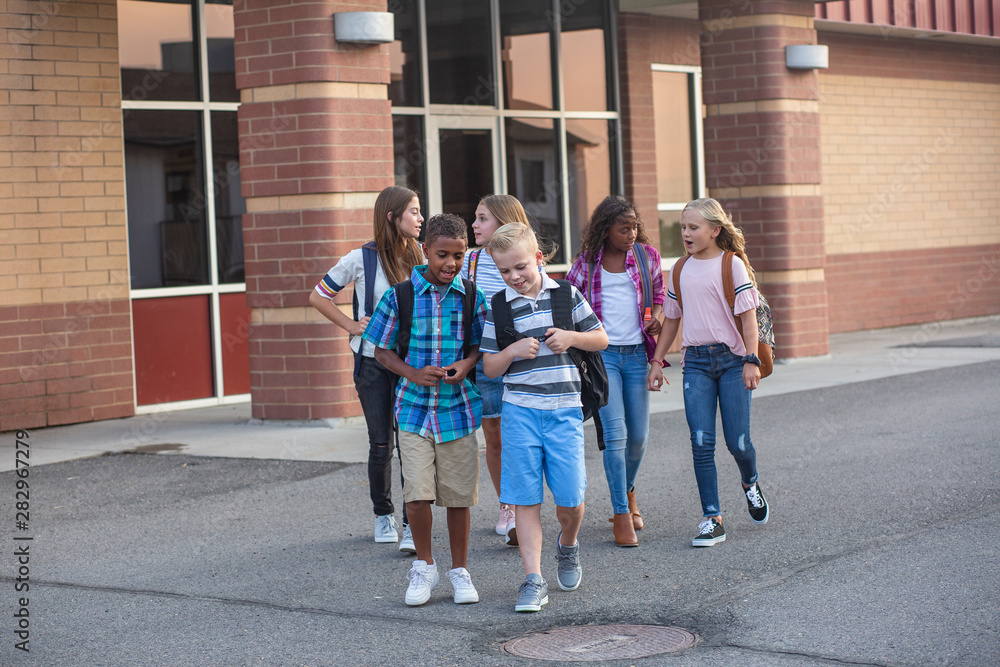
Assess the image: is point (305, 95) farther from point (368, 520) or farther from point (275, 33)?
point (368, 520)

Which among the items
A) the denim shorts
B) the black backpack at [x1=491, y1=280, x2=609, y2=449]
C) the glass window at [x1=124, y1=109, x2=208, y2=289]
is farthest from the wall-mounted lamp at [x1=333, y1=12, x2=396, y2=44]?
the black backpack at [x1=491, y1=280, x2=609, y2=449]

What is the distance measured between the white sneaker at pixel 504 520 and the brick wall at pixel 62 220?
6005 millimetres

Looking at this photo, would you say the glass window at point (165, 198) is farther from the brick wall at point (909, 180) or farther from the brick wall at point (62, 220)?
the brick wall at point (909, 180)

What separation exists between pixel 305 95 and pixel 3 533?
489 centimetres

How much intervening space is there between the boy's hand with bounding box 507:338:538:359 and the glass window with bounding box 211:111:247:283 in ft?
25.3

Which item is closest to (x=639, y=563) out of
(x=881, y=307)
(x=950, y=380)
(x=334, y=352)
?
(x=334, y=352)

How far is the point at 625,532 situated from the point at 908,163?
15.6 m

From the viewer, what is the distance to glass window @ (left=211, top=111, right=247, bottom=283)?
12391 mm

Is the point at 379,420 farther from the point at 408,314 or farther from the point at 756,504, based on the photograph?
the point at 756,504

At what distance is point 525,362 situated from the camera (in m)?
5.35

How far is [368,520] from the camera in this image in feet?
23.6

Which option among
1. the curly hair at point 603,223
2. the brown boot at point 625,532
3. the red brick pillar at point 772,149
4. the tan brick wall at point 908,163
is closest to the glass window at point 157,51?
the red brick pillar at point 772,149


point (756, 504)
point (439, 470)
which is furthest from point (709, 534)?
point (439, 470)

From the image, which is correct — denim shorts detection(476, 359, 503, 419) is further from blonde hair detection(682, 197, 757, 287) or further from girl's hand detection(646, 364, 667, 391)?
blonde hair detection(682, 197, 757, 287)
